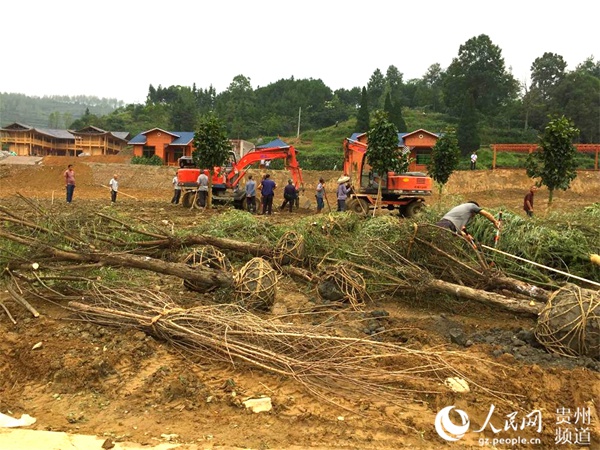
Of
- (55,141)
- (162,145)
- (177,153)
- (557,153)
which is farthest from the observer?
(55,141)

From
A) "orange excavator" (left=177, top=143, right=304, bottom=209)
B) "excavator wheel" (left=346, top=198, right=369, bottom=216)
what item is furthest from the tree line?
"excavator wheel" (left=346, top=198, right=369, bottom=216)

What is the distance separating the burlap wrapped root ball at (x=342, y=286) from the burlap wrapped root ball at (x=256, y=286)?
2.91ft

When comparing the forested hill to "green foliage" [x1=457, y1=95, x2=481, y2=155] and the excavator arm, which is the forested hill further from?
the excavator arm

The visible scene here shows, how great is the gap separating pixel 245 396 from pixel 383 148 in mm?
12319

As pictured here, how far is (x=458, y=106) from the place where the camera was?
5712cm

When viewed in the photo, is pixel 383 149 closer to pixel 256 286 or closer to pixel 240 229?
pixel 240 229

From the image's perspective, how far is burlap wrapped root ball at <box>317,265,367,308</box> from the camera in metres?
6.27

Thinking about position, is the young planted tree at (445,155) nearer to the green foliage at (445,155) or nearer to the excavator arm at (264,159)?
the green foliage at (445,155)

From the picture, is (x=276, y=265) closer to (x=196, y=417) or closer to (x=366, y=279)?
(x=366, y=279)

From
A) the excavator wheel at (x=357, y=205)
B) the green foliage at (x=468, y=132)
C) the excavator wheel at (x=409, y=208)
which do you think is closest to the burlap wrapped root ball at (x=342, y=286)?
the excavator wheel at (x=357, y=205)

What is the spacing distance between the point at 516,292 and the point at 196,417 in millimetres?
4117

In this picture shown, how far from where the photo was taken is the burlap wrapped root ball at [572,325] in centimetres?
448

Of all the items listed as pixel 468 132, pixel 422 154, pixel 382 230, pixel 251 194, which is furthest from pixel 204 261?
pixel 468 132

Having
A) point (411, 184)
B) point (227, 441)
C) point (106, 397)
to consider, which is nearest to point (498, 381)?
point (227, 441)
